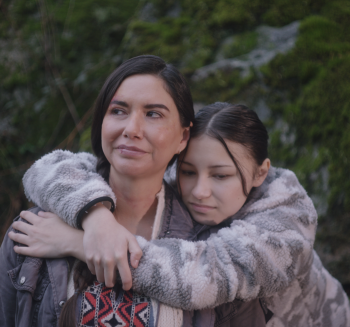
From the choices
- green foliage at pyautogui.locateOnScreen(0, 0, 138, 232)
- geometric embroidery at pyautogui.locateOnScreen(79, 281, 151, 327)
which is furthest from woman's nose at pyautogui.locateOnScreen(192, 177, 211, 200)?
green foliage at pyautogui.locateOnScreen(0, 0, 138, 232)

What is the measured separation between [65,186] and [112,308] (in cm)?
59

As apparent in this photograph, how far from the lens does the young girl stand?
144 centimetres

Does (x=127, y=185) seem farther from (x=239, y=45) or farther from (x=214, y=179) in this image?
(x=239, y=45)

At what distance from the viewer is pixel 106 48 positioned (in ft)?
15.4

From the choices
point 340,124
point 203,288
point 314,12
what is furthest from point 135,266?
point 314,12

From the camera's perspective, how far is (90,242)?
1410mm

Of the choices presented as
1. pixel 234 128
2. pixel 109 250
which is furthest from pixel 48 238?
pixel 234 128

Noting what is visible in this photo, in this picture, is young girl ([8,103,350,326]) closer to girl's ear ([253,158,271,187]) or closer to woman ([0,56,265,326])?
girl's ear ([253,158,271,187])

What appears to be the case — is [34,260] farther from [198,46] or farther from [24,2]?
[24,2]

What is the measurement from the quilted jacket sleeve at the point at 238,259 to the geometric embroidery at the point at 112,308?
81 mm

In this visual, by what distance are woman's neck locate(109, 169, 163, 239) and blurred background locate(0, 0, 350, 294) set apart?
131 cm

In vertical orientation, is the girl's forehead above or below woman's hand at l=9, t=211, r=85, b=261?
above

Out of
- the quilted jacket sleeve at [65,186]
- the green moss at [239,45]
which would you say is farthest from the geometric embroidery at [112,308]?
the green moss at [239,45]

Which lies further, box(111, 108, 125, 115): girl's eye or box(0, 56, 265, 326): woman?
box(111, 108, 125, 115): girl's eye
